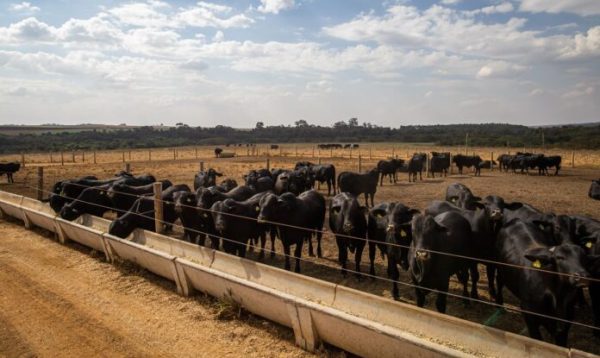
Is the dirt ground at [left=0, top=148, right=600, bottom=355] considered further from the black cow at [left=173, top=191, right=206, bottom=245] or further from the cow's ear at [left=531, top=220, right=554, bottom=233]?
the black cow at [left=173, top=191, right=206, bottom=245]

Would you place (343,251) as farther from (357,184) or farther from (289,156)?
(289,156)

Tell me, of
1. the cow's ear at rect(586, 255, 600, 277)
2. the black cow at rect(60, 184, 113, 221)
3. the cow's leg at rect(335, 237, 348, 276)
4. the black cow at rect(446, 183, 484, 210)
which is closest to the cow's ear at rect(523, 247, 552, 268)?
the cow's ear at rect(586, 255, 600, 277)

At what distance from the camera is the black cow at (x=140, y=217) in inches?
380

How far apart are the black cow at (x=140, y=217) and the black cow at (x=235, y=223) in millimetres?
1427

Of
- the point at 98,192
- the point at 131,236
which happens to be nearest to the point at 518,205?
the point at 131,236

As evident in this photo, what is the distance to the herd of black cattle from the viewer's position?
208 inches

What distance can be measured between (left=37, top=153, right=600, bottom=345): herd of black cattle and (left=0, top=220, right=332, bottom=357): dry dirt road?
1738mm

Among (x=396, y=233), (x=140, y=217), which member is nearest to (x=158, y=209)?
(x=140, y=217)

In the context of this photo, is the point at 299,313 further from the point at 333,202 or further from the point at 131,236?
the point at 131,236

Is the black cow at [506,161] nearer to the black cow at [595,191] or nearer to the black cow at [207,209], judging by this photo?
the black cow at [595,191]

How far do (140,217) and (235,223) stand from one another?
2514mm

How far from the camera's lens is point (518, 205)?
8836 millimetres

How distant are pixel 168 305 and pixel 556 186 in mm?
22053

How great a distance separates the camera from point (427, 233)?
6.41 m
